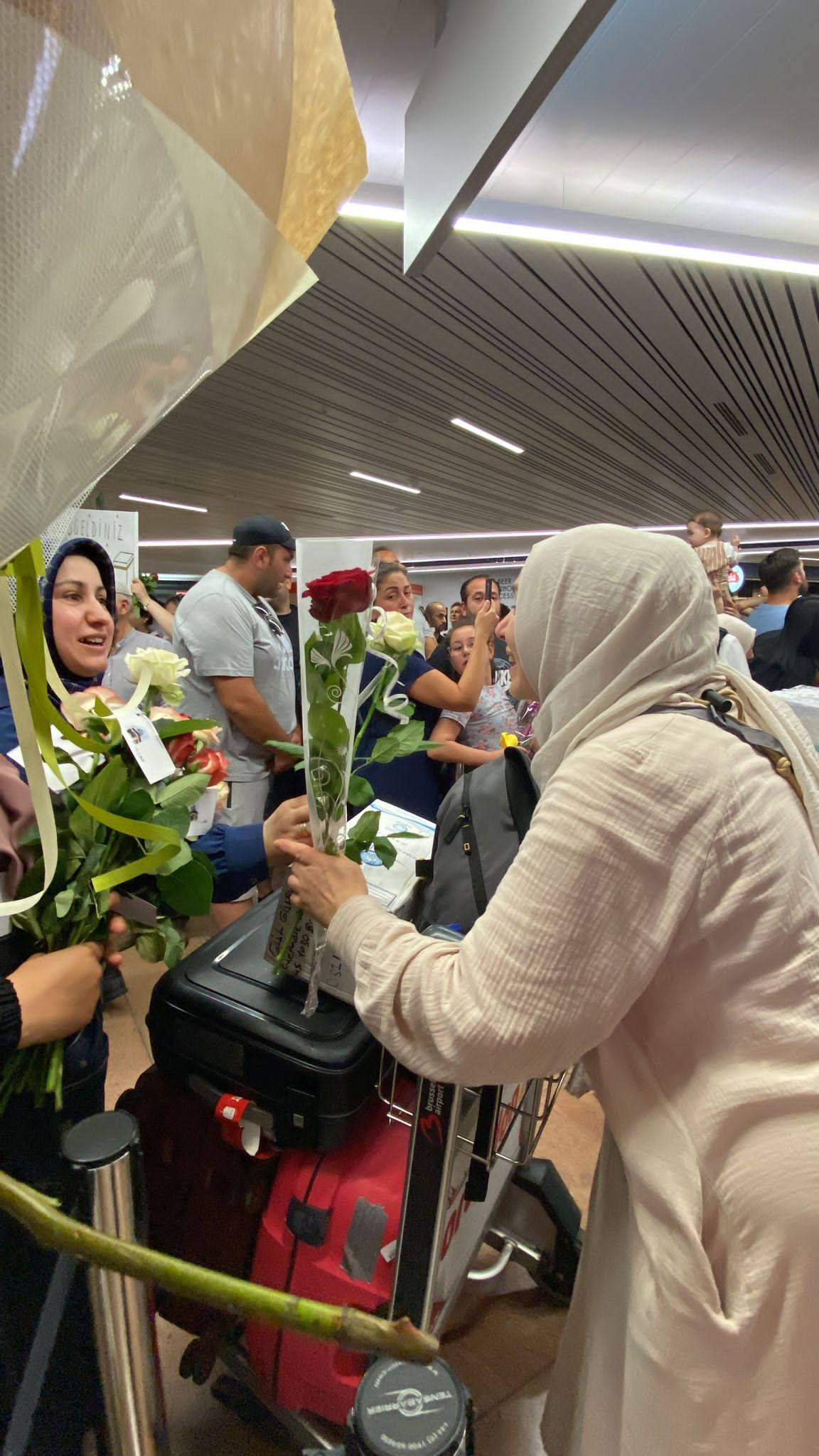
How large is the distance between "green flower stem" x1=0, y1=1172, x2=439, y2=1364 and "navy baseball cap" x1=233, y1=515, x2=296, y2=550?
2.14 meters

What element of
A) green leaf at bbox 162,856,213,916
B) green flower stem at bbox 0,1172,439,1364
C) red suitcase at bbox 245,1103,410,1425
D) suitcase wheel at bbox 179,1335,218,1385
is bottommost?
suitcase wheel at bbox 179,1335,218,1385

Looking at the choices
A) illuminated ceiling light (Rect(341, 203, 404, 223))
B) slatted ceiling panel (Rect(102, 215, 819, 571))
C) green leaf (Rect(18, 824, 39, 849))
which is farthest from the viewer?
slatted ceiling panel (Rect(102, 215, 819, 571))

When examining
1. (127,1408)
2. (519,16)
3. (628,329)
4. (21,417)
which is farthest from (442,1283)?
(628,329)

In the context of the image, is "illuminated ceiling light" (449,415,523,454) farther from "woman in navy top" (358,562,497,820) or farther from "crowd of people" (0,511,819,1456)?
"crowd of people" (0,511,819,1456)

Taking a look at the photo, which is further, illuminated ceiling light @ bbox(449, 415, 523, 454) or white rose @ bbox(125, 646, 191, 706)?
illuminated ceiling light @ bbox(449, 415, 523, 454)

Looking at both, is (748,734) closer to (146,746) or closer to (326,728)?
(326,728)

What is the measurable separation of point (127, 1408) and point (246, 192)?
0.79 meters

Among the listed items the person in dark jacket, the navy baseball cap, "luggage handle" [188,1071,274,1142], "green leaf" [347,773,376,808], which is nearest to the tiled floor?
"luggage handle" [188,1071,274,1142]

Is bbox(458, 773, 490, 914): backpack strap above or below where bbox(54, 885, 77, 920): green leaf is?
below

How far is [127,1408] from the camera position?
1.67ft

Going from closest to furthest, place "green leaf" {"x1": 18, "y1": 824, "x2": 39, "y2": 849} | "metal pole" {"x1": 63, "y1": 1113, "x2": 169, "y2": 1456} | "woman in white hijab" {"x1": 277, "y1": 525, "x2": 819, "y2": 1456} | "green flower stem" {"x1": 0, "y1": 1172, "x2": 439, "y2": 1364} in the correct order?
"green flower stem" {"x1": 0, "y1": 1172, "x2": 439, "y2": 1364} < "metal pole" {"x1": 63, "y1": 1113, "x2": 169, "y2": 1456} < "woman in white hijab" {"x1": 277, "y1": 525, "x2": 819, "y2": 1456} < "green leaf" {"x1": 18, "y1": 824, "x2": 39, "y2": 849}

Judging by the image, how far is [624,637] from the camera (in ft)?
2.64

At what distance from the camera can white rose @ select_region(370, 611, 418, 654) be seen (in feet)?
4.25

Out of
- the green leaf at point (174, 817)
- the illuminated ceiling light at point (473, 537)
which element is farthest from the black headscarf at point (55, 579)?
the illuminated ceiling light at point (473, 537)
